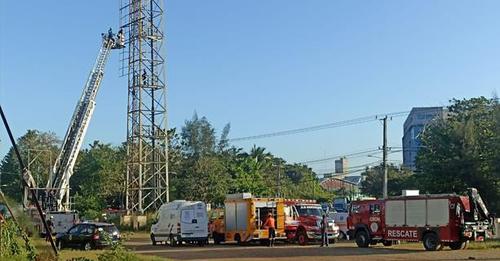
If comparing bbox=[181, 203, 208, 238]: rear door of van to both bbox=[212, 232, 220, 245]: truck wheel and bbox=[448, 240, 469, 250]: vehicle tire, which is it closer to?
bbox=[212, 232, 220, 245]: truck wheel

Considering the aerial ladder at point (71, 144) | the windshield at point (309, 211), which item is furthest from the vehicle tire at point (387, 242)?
the aerial ladder at point (71, 144)

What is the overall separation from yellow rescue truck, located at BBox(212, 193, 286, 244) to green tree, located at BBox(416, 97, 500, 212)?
45.8ft

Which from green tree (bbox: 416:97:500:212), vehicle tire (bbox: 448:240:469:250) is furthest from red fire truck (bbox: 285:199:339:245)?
green tree (bbox: 416:97:500:212)

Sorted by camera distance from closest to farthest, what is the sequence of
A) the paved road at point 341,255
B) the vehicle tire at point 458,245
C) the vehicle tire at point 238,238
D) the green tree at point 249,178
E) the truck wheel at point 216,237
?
1. the paved road at point 341,255
2. the vehicle tire at point 458,245
3. the vehicle tire at point 238,238
4. the truck wheel at point 216,237
5. the green tree at point 249,178

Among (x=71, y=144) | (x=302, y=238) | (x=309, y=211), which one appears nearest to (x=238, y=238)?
(x=302, y=238)

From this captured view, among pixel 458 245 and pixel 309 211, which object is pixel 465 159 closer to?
pixel 309 211

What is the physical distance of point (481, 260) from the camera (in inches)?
1018

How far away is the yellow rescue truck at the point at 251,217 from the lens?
3806 centimetres

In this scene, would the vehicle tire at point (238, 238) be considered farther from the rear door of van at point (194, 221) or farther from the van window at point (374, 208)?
the van window at point (374, 208)

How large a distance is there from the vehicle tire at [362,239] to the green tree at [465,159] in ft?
42.4

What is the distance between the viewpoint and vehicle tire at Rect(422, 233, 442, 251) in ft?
104

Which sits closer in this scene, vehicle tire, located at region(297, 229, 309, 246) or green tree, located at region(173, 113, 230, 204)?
vehicle tire, located at region(297, 229, 309, 246)

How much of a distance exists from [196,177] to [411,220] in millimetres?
42546

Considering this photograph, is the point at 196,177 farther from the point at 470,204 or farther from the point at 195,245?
the point at 470,204
